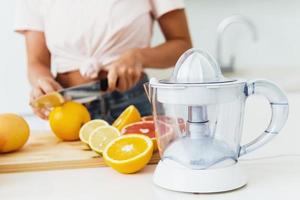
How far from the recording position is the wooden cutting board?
2.24ft

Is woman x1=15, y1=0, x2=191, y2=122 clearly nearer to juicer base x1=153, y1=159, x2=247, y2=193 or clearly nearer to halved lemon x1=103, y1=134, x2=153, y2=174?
halved lemon x1=103, y1=134, x2=153, y2=174

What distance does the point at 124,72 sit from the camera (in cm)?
87

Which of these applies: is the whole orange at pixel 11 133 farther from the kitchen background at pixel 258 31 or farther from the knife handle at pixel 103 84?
the kitchen background at pixel 258 31

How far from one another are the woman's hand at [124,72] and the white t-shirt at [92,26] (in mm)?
175

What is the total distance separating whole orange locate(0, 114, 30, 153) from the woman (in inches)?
11.8

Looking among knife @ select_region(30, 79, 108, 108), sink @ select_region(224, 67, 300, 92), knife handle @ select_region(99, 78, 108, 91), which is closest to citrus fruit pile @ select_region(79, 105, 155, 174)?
knife @ select_region(30, 79, 108, 108)

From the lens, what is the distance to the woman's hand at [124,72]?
855 mm

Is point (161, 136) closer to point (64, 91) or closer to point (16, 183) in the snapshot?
point (16, 183)

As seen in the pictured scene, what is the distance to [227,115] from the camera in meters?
0.59

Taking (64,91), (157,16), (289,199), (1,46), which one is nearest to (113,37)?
(157,16)

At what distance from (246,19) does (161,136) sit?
152 cm

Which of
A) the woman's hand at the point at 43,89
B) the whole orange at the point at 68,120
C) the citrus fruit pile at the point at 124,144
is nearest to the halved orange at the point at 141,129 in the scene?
the citrus fruit pile at the point at 124,144

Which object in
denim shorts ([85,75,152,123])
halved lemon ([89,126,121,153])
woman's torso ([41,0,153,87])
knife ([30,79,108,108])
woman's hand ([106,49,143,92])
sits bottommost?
denim shorts ([85,75,152,123])

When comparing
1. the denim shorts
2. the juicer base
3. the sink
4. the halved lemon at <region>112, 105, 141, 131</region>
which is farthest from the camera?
the sink
